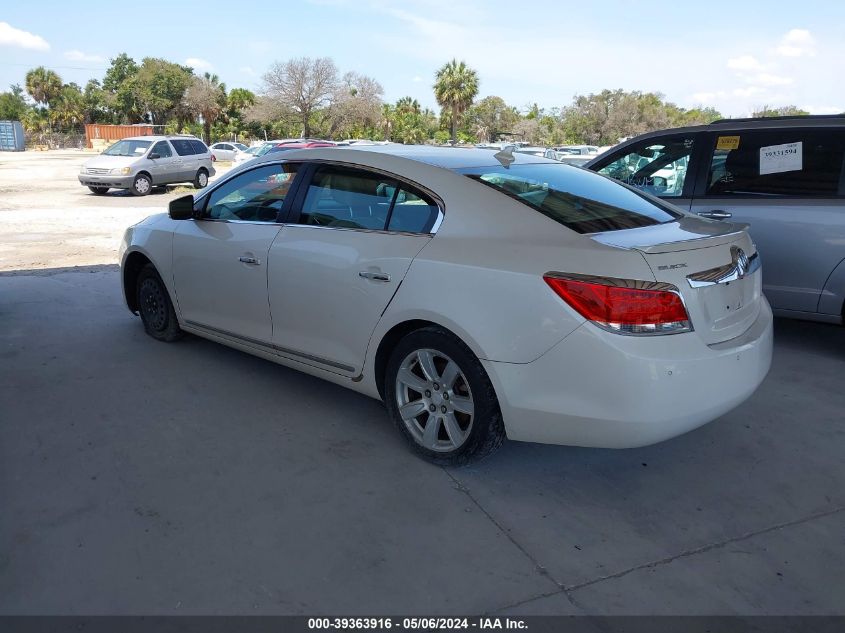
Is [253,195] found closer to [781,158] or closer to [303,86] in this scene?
[781,158]

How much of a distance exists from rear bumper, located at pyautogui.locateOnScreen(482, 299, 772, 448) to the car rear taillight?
5cm

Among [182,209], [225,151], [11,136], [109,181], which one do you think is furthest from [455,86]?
[182,209]

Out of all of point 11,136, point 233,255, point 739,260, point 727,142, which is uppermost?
point 727,142

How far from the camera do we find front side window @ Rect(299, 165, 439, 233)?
3.55m

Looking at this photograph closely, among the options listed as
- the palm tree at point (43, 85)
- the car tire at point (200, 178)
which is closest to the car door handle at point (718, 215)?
the car tire at point (200, 178)

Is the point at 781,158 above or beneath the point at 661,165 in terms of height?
above

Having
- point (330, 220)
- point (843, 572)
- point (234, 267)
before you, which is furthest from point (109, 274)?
point (843, 572)

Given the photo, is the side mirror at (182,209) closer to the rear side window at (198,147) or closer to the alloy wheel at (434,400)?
the alloy wheel at (434,400)

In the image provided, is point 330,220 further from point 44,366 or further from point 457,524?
point 44,366

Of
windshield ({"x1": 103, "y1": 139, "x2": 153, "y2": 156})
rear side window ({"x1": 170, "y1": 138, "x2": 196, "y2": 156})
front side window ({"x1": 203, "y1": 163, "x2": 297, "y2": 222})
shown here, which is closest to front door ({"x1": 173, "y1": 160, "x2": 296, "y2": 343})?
front side window ({"x1": 203, "y1": 163, "x2": 297, "y2": 222})

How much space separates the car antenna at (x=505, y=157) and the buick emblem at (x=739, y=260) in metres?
1.26

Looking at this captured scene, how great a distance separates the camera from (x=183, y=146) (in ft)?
67.9

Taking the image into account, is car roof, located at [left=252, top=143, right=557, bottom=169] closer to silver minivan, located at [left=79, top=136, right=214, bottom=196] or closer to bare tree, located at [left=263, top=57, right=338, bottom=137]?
silver minivan, located at [left=79, top=136, right=214, bottom=196]

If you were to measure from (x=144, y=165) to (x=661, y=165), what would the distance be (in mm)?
16637
